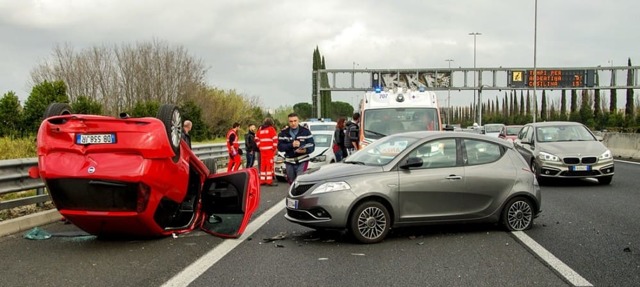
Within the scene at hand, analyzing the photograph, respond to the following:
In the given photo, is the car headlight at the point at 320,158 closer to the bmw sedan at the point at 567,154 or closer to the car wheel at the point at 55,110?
the bmw sedan at the point at 567,154

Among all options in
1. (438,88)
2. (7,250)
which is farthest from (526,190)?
(438,88)

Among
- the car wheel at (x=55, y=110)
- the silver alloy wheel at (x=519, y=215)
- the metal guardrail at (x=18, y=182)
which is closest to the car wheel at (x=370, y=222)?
the silver alloy wheel at (x=519, y=215)

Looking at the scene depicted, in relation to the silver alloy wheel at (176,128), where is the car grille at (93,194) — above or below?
below

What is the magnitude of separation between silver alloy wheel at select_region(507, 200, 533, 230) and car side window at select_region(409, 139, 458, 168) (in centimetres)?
110

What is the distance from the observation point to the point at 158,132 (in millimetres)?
6883

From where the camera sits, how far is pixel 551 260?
6.54m

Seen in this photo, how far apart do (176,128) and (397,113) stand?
786 centimetres

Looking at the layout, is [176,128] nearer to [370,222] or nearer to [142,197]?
[142,197]

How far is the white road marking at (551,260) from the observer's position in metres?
5.68

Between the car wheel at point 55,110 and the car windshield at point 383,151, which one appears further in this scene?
the car windshield at point 383,151

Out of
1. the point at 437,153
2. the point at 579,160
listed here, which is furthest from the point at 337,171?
the point at 579,160

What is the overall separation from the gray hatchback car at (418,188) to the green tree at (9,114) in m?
18.8

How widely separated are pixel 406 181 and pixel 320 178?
1.10 metres

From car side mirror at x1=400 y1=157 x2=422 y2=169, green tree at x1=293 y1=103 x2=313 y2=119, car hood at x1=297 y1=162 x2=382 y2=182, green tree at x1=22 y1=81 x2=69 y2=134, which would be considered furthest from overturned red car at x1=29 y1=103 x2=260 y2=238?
green tree at x1=293 y1=103 x2=313 y2=119
